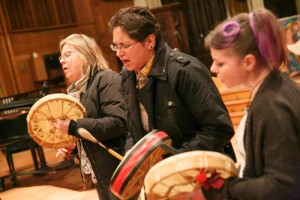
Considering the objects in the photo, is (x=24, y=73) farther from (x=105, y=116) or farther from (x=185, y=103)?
(x=185, y=103)

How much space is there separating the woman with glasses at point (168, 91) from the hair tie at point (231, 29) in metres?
0.35

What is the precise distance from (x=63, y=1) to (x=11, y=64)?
2.04 metres

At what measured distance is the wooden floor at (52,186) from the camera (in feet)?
14.5

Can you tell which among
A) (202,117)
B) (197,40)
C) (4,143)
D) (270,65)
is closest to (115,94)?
(202,117)

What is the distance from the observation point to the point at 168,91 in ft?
5.33

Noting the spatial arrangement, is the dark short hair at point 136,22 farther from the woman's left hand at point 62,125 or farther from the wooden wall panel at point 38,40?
the wooden wall panel at point 38,40

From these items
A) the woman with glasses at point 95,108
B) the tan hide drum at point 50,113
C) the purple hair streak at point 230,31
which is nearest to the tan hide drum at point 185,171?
the purple hair streak at point 230,31

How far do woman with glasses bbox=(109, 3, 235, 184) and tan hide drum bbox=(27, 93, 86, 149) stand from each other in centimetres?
54

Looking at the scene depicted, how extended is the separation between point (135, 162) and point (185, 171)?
0.22 metres

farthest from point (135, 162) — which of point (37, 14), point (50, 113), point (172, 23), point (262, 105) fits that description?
point (37, 14)

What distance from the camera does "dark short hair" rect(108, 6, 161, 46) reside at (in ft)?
5.46

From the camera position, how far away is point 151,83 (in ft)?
5.51

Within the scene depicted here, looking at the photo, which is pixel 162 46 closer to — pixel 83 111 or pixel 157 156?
pixel 157 156

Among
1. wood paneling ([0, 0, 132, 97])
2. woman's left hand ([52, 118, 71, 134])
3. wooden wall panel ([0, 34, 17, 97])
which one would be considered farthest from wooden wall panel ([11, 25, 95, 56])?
woman's left hand ([52, 118, 71, 134])
